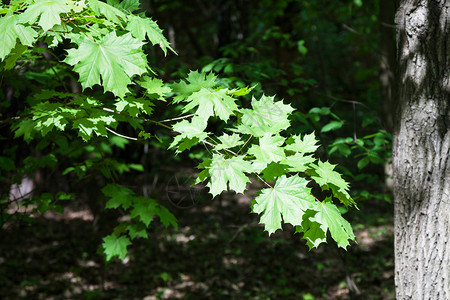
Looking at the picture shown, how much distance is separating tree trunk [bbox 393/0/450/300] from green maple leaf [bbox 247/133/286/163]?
1.16m

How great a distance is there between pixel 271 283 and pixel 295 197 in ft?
11.6

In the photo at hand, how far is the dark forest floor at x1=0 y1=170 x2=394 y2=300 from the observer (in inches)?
193

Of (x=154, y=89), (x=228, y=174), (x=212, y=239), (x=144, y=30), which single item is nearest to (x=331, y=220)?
(x=228, y=174)

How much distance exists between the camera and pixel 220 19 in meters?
5.66

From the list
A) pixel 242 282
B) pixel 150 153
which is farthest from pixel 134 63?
pixel 150 153

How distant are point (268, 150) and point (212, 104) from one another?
1.34ft

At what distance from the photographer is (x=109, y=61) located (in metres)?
1.83

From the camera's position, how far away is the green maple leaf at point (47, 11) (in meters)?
1.69

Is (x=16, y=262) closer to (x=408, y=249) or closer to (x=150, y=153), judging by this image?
(x=150, y=153)

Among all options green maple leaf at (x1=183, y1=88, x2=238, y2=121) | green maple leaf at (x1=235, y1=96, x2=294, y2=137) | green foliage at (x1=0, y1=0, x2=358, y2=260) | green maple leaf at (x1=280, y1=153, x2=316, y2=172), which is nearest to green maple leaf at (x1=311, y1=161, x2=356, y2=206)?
green foliage at (x1=0, y1=0, x2=358, y2=260)

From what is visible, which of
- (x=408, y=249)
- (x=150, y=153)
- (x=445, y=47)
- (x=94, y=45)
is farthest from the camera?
(x=150, y=153)

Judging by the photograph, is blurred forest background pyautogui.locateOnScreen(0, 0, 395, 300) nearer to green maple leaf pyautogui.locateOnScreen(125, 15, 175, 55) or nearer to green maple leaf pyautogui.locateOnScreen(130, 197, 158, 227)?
green maple leaf pyautogui.locateOnScreen(130, 197, 158, 227)

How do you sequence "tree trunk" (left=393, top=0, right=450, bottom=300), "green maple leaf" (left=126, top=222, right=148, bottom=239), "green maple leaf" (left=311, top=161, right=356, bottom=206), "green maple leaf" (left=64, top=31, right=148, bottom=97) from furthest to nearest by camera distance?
"green maple leaf" (left=126, top=222, right=148, bottom=239), "tree trunk" (left=393, top=0, right=450, bottom=300), "green maple leaf" (left=311, top=161, right=356, bottom=206), "green maple leaf" (left=64, top=31, right=148, bottom=97)

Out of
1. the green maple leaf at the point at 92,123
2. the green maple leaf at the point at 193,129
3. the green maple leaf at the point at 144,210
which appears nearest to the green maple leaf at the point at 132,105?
the green maple leaf at the point at 92,123
